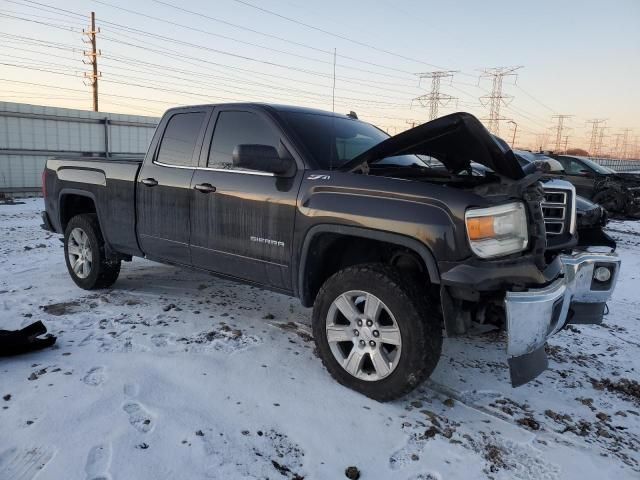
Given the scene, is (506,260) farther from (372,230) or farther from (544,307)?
(372,230)

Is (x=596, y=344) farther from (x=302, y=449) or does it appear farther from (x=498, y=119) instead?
(x=498, y=119)

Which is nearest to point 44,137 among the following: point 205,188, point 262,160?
point 205,188

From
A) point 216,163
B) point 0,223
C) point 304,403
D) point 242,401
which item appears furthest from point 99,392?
point 0,223

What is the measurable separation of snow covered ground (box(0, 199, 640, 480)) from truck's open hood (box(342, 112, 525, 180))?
1536 millimetres

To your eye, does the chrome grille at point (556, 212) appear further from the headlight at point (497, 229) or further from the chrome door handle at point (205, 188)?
the chrome door handle at point (205, 188)

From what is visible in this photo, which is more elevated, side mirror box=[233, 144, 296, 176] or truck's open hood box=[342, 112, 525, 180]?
truck's open hood box=[342, 112, 525, 180]

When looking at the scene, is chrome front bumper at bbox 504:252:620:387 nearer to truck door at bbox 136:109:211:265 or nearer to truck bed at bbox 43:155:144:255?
truck door at bbox 136:109:211:265

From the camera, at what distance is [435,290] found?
304 cm

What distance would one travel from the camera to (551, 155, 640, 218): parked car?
12273 mm

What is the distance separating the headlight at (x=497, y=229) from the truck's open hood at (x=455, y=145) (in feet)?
1.16

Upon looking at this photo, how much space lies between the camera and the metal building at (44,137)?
13680 millimetres

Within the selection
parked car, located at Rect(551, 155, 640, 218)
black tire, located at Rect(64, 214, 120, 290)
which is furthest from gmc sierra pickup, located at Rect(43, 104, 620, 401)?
parked car, located at Rect(551, 155, 640, 218)

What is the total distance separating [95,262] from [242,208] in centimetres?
224

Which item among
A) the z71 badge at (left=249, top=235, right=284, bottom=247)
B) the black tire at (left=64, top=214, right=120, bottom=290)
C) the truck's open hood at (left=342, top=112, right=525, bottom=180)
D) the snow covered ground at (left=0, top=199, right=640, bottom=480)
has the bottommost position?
the snow covered ground at (left=0, top=199, right=640, bottom=480)
